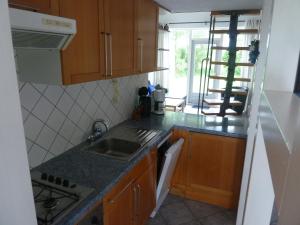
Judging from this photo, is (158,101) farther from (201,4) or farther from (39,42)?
(39,42)

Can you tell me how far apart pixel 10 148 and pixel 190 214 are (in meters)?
2.11

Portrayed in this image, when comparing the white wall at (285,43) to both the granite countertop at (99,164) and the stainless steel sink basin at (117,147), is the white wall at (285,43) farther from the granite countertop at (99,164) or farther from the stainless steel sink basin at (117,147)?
the stainless steel sink basin at (117,147)

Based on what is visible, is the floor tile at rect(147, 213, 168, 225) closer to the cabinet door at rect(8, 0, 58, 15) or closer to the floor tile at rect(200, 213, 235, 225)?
the floor tile at rect(200, 213, 235, 225)

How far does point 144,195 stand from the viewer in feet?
5.93

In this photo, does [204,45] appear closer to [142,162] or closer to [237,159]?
[237,159]

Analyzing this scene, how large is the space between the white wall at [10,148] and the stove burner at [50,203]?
523mm

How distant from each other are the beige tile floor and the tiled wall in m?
1.04

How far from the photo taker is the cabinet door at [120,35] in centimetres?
154

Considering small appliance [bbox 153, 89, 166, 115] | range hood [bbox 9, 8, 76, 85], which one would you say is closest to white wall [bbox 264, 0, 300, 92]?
range hood [bbox 9, 8, 76, 85]

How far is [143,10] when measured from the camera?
6.62ft

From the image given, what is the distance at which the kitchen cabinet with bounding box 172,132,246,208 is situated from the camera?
219cm

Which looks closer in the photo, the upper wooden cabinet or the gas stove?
the gas stove

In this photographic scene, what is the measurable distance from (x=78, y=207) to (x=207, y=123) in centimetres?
169

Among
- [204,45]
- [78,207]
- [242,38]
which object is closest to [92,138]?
[78,207]
